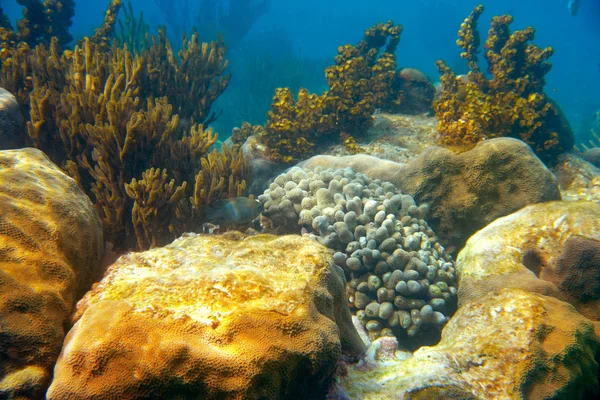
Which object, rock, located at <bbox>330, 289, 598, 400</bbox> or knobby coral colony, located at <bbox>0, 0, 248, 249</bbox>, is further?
knobby coral colony, located at <bbox>0, 0, 248, 249</bbox>

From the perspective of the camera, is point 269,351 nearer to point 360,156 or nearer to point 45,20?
point 360,156

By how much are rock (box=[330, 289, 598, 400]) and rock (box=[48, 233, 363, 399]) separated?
1.80 ft

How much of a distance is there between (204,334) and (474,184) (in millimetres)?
4420

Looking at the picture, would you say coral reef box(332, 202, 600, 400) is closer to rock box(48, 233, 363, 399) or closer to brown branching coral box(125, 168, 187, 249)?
rock box(48, 233, 363, 399)

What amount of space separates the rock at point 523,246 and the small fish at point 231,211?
2707mm

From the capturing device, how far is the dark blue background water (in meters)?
18.3

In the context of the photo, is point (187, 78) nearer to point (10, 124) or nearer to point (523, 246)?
point (10, 124)

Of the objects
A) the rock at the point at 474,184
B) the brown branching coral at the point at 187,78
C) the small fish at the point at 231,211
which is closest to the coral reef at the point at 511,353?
the rock at the point at 474,184

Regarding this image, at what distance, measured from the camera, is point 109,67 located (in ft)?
19.6

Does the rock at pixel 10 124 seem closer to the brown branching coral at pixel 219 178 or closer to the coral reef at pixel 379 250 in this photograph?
the brown branching coral at pixel 219 178

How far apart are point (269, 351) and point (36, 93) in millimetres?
5001

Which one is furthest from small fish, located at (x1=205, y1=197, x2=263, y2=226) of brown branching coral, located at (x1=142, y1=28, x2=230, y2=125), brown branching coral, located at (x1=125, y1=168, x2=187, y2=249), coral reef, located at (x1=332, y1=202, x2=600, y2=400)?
brown branching coral, located at (x1=142, y1=28, x2=230, y2=125)

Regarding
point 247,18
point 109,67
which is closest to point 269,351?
point 109,67

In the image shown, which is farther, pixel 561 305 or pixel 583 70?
pixel 583 70
